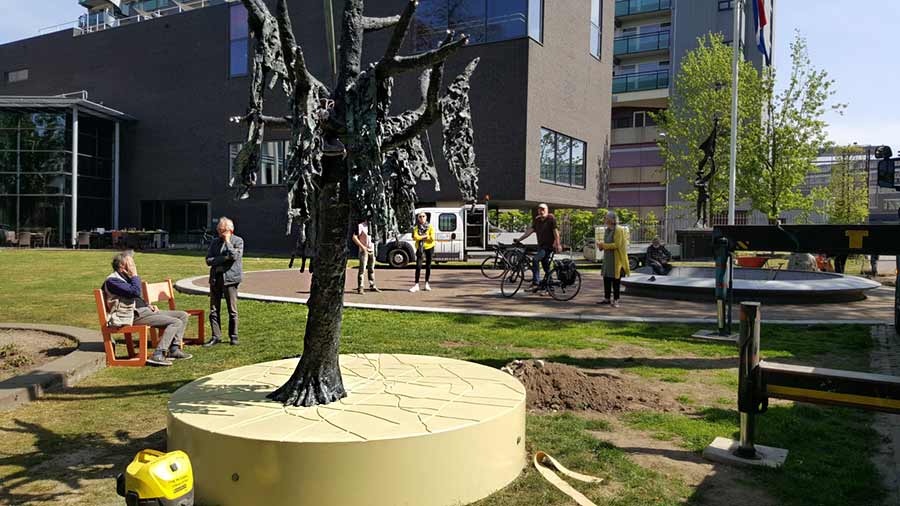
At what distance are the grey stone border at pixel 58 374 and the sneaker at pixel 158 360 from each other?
0.47 meters

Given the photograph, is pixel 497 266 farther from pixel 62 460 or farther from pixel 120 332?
pixel 62 460

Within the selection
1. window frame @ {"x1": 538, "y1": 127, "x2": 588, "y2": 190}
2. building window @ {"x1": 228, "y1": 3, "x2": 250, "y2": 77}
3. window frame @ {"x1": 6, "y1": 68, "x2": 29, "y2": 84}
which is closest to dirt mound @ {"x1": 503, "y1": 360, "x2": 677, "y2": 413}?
window frame @ {"x1": 538, "y1": 127, "x2": 588, "y2": 190}

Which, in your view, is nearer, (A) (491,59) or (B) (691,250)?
(A) (491,59)

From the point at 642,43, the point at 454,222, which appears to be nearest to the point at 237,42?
the point at 454,222

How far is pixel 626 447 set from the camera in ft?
14.6

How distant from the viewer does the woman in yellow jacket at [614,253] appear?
1109 centimetres

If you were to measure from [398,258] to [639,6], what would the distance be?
33.5 meters

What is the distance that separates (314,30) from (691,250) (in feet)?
70.6

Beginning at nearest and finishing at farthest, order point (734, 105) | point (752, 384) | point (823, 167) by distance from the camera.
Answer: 1. point (752, 384)
2. point (734, 105)
3. point (823, 167)

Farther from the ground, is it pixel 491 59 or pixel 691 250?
pixel 491 59

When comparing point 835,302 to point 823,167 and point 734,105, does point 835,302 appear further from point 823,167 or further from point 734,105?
point 823,167

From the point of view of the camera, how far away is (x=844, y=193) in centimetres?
3422

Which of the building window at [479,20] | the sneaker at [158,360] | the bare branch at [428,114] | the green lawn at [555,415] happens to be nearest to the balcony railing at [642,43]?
the building window at [479,20]

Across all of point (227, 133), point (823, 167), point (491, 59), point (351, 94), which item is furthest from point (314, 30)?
point (823, 167)
